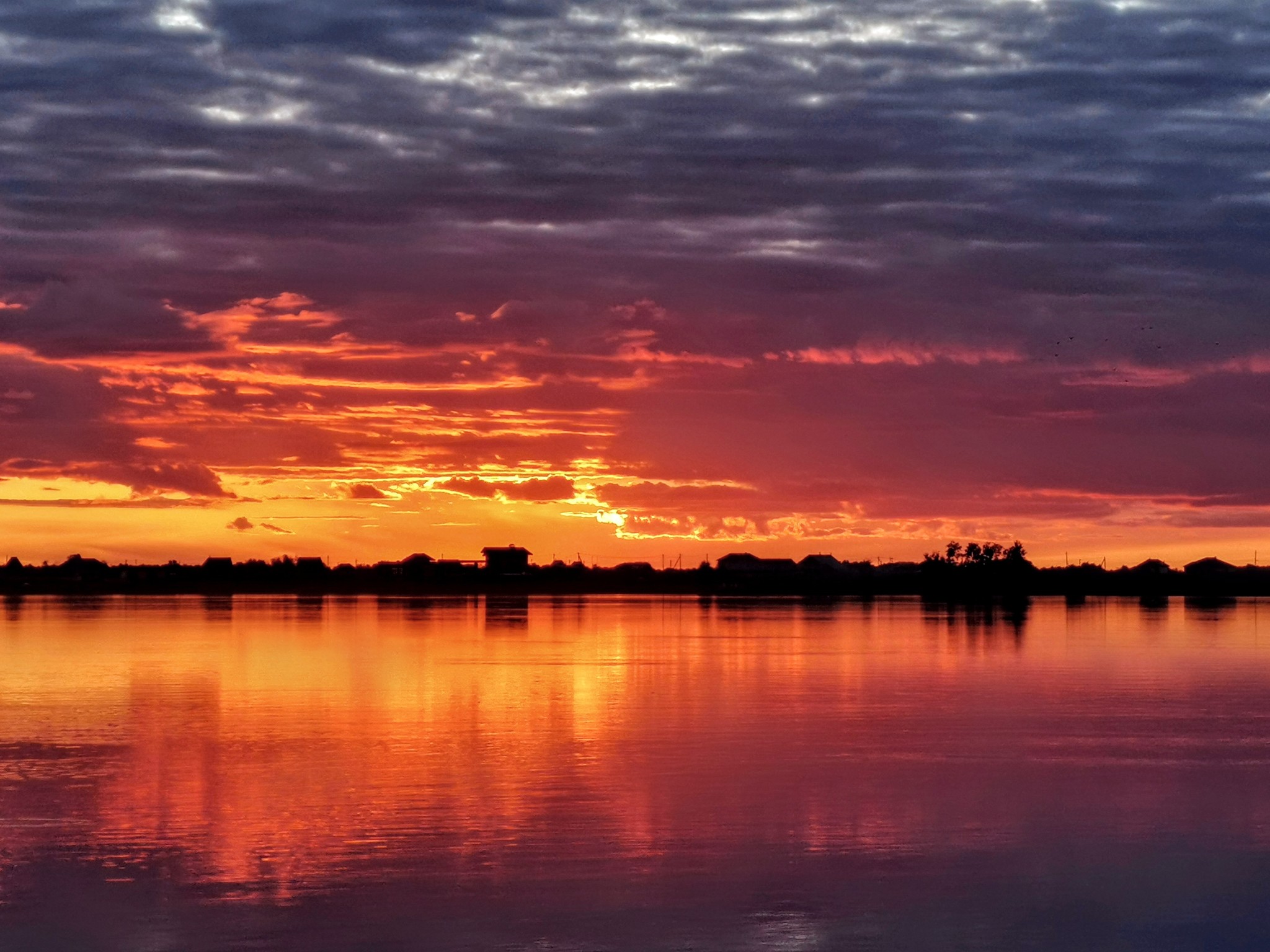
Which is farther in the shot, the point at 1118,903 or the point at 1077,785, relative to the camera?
the point at 1077,785

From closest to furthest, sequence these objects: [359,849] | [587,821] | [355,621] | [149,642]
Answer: [359,849]
[587,821]
[149,642]
[355,621]

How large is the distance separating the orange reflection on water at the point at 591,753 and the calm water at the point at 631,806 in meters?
0.11

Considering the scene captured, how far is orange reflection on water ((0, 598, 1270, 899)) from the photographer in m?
21.3

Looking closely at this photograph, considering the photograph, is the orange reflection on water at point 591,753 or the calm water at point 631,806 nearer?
the calm water at point 631,806

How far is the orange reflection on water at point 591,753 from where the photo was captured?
21.3 meters

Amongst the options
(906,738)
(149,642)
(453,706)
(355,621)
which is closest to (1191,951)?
(906,738)

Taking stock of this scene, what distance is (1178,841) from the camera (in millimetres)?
21672

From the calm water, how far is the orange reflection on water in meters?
0.11

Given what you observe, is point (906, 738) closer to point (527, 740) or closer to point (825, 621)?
point (527, 740)

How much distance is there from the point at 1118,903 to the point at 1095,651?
4581 cm

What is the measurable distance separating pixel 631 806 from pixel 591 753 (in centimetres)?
588

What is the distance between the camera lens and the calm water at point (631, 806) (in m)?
17.0

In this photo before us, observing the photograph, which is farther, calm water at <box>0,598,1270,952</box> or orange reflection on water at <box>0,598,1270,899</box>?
orange reflection on water at <box>0,598,1270,899</box>

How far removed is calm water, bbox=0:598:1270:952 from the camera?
1702 cm
